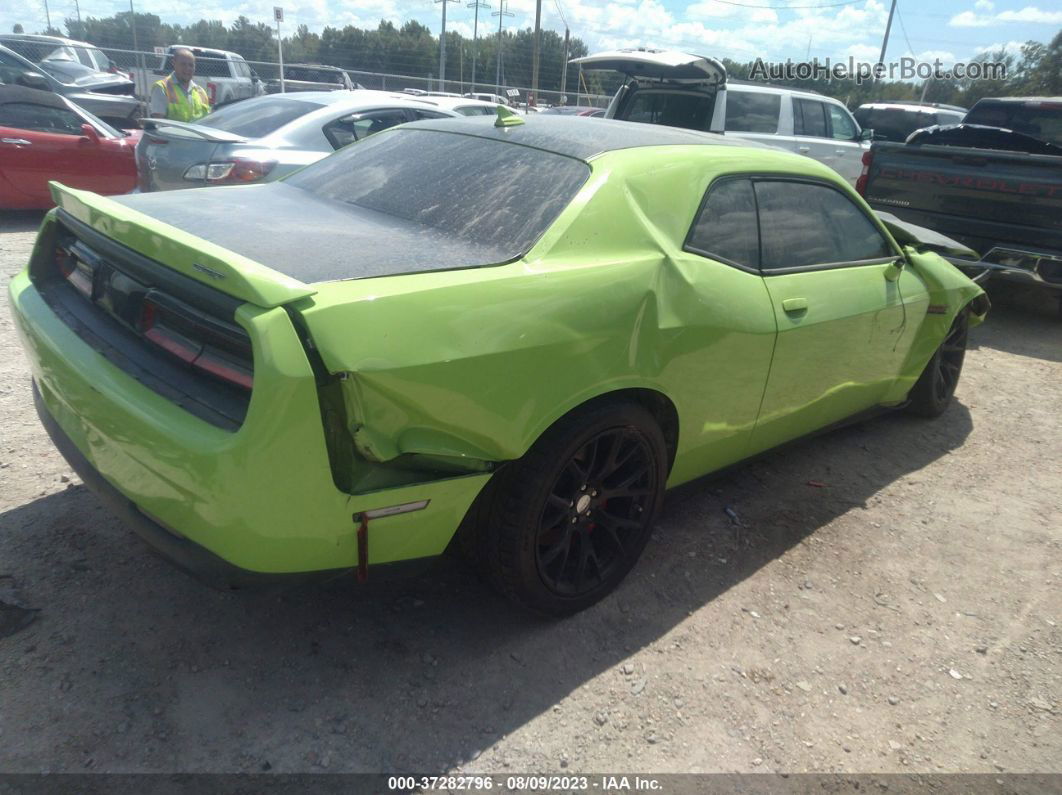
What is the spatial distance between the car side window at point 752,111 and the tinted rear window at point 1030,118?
230 cm

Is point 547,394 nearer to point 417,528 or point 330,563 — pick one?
point 417,528

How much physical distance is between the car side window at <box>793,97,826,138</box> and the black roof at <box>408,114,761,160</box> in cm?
Answer: 750

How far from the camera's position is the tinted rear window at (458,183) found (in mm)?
2637

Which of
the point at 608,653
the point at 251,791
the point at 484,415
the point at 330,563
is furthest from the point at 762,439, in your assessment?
the point at 251,791

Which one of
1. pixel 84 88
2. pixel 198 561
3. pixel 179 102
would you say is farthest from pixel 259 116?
pixel 84 88

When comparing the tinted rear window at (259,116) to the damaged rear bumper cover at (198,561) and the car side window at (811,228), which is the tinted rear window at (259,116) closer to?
the car side window at (811,228)

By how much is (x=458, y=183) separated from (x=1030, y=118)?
839cm

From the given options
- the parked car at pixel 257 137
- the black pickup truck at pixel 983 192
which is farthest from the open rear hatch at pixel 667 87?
the parked car at pixel 257 137

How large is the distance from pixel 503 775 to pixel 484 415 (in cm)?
97

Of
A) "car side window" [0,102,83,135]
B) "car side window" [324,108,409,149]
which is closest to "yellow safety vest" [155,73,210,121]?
"car side window" [0,102,83,135]

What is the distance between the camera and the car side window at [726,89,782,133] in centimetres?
945

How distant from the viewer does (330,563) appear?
210cm

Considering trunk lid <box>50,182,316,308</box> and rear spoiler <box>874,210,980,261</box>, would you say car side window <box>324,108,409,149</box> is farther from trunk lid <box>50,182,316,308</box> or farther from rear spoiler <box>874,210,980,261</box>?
trunk lid <box>50,182,316,308</box>

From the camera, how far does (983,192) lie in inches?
262
